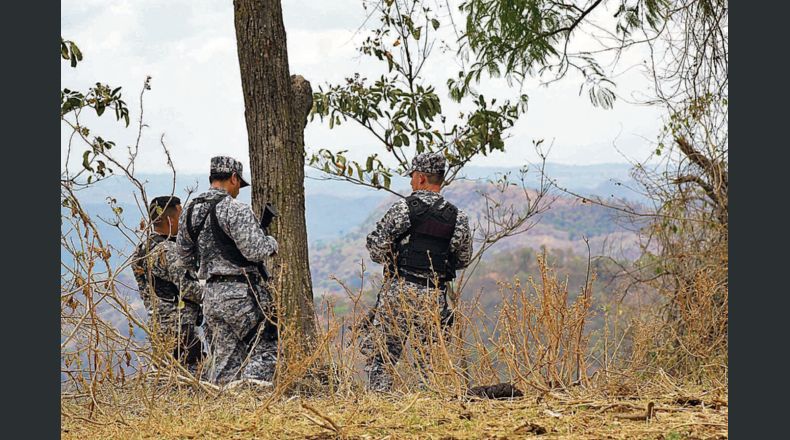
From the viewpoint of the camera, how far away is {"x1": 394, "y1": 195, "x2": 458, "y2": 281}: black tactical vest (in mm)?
6918

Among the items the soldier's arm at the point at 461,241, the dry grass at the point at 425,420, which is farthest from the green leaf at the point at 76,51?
the soldier's arm at the point at 461,241

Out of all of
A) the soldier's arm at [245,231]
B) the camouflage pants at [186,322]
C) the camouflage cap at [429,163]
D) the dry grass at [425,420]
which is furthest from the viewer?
the camouflage pants at [186,322]

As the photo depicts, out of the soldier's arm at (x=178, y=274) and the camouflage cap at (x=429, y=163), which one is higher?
the camouflage cap at (x=429, y=163)

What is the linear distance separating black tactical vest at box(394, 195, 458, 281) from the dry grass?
171 centimetres

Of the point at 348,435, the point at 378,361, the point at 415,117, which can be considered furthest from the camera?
the point at 415,117

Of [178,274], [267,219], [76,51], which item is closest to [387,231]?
[267,219]

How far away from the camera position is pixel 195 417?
5.06 metres

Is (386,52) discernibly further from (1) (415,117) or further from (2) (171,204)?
(2) (171,204)

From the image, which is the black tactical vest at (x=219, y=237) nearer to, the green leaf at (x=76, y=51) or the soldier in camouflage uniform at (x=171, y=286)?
the soldier in camouflage uniform at (x=171, y=286)

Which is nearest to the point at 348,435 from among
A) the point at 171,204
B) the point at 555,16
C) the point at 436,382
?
the point at 436,382

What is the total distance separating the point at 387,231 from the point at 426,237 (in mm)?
292

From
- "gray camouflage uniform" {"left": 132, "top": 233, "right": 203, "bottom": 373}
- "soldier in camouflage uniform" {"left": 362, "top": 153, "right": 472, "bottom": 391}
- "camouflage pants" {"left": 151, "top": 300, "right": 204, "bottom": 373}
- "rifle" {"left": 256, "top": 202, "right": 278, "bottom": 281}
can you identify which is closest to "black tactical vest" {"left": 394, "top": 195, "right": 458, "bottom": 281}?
"soldier in camouflage uniform" {"left": 362, "top": 153, "right": 472, "bottom": 391}

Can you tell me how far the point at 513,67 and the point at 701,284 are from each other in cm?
362

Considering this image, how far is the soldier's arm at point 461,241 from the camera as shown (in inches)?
277
